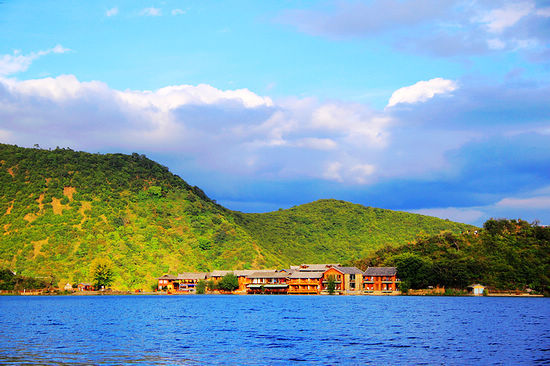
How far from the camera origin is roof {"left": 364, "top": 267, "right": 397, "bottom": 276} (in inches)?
6762

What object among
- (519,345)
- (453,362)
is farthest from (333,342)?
(519,345)

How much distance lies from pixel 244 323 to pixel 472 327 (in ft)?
91.2

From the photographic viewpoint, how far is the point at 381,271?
174375 millimetres

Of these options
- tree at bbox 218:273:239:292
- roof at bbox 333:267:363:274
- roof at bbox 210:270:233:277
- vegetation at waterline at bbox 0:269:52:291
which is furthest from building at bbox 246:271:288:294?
vegetation at waterline at bbox 0:269:52:291

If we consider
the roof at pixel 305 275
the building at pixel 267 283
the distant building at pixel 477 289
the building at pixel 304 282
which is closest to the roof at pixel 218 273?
the building at pixel 267 283

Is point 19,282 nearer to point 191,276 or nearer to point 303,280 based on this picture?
point 191,276

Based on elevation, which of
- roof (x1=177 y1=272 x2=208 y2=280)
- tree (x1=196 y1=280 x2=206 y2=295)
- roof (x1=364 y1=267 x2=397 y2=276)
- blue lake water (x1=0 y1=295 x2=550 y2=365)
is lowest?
tree (x1=196 y1=280 x2=206 y2=295)

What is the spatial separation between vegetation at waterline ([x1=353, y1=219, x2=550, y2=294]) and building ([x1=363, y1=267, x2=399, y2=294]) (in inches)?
172

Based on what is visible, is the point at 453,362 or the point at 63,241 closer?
the point at 453,362

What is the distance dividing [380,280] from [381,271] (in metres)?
3.05

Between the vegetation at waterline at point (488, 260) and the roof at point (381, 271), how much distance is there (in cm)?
300

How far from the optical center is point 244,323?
68.2 metres

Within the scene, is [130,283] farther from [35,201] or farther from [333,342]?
[333,342]

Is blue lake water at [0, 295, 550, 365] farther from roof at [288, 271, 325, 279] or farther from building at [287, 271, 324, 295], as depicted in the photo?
building at [287, 271, 324, 295]
